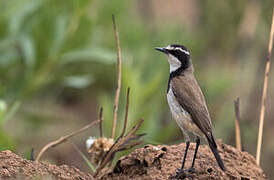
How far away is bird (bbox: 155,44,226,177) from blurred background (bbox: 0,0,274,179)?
1.02 meters

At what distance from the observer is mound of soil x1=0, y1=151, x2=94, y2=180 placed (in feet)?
10.7

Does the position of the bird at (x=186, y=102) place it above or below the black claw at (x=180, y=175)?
above

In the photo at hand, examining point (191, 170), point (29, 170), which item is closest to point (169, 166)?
point (191, 170)

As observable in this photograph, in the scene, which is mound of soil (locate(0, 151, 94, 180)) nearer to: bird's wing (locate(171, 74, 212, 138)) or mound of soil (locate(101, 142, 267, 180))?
mound of soil (locate(101, 142, 267, 180))

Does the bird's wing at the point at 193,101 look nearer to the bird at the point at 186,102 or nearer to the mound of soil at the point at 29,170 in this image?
the bird at the point at 186,102

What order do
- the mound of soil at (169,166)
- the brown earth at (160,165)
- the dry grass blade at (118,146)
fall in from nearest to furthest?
the brown earth at (160,165) < the mound of soil at (169,166) < the dry grass blade at (118,146)

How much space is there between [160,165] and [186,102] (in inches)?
25.2

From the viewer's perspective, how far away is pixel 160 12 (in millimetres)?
14320

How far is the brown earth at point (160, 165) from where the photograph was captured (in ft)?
11.2

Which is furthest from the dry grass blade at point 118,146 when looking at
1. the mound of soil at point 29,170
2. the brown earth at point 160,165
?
the mound of soil at point 29,170

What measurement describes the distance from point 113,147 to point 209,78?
19.8ft

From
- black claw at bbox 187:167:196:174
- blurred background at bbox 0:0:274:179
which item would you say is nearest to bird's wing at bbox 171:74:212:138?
black claw at bbox 187:167:196:174

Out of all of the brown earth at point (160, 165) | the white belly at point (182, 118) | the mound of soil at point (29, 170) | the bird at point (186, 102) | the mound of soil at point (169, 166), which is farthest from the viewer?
the white belly at point (182, 118)

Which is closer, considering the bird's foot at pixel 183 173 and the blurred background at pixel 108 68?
the bird's foot at pixel 183 173
